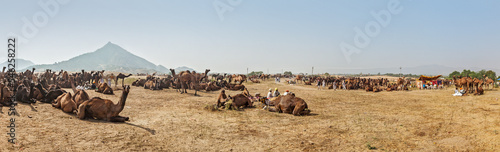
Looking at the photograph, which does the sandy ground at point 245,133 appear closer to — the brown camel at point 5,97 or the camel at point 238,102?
the brown camel at point 5,97

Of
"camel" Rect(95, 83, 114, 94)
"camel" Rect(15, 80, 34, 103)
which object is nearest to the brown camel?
"camel" Rect(15, 80, 34, 103)

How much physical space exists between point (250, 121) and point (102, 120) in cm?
600

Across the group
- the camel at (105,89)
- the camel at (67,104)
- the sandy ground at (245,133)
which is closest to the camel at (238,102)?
the sandy ground at (245,133)

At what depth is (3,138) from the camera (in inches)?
238

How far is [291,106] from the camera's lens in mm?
12875

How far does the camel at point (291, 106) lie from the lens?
12469mm

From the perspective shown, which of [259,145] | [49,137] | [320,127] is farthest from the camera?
[320,127]

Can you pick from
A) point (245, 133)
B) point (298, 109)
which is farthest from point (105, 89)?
point (298, 109)

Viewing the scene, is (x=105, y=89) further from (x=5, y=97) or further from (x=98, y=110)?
(x=98, y=110)

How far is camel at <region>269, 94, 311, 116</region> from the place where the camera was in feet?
40.9

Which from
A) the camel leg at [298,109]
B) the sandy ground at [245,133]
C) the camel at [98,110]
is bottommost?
the sandy ground at [245,133]

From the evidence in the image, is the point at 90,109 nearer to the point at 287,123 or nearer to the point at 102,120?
the point at 102,120

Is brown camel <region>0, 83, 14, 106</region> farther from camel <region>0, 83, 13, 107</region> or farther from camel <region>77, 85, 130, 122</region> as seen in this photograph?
camel <region>77, 85, 130, 122</region>

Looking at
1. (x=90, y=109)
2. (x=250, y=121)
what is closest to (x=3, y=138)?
(x=90, y=109)
